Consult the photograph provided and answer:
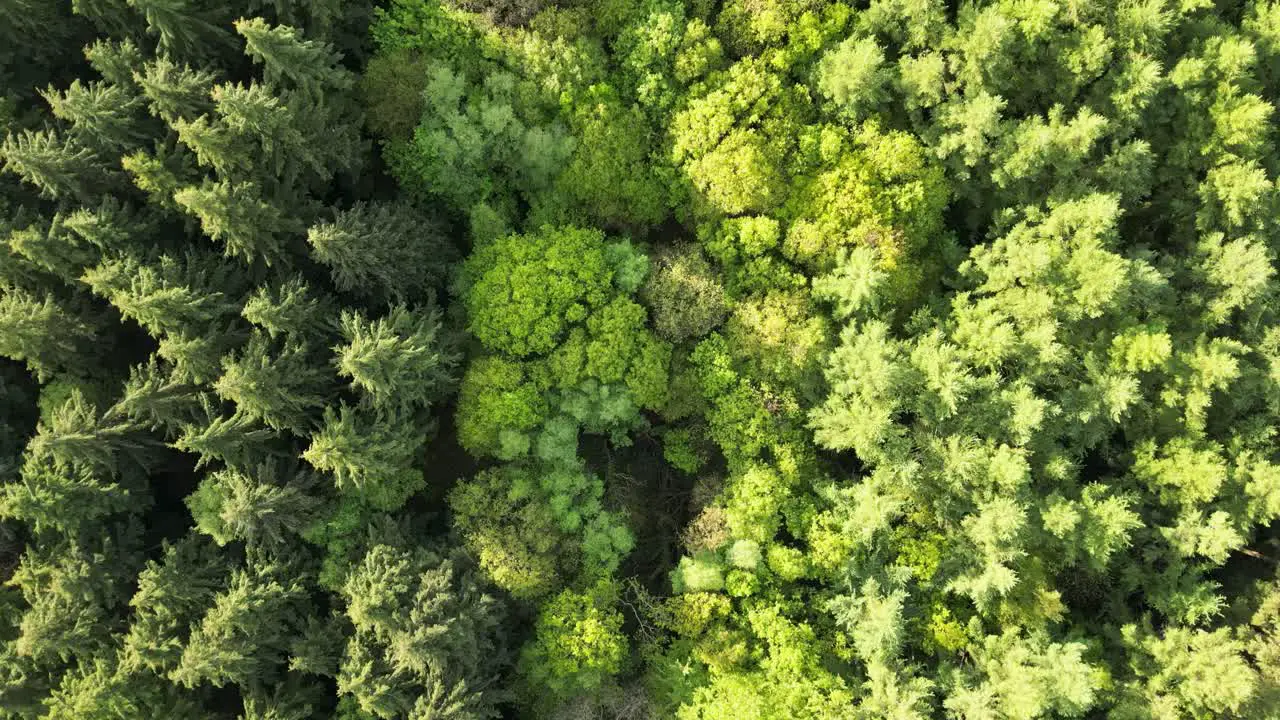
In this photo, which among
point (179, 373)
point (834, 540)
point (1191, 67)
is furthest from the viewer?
point (834, 540)

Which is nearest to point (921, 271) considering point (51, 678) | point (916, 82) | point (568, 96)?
point (916, 82)

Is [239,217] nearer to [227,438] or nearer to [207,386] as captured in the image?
[207,386]

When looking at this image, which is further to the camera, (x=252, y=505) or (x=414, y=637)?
(x=414, y=637)

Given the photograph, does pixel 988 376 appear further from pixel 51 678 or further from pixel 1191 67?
pixel 51 678

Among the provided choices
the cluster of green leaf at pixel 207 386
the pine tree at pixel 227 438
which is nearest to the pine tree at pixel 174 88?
the cluster of green leaf at pixel 207 386

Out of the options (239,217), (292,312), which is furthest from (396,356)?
(239,217)

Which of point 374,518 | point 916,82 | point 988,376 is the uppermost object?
point 916,82

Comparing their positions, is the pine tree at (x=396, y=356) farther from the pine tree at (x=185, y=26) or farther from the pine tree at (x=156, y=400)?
the pine tree at (x=185, y=26)

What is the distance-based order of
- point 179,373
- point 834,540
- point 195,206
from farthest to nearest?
point 834,540 → point 179,373 → point 195,206

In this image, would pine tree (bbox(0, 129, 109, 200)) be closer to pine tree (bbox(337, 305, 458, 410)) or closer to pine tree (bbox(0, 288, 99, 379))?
pine tree (bbox(0, 288, 99, 379))
